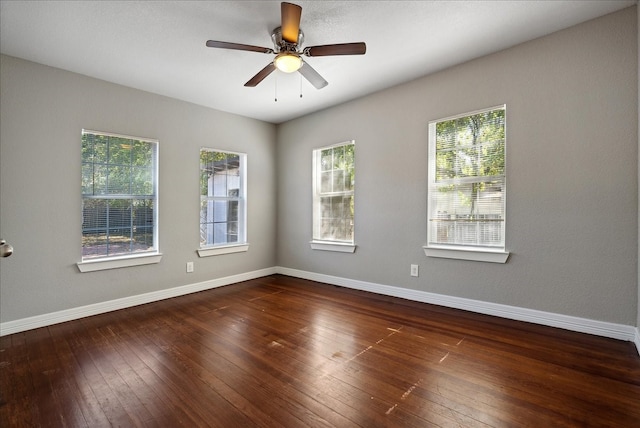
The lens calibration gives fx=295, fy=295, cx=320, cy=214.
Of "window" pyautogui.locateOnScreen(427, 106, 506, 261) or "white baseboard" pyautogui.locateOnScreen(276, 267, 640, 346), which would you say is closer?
"white baseboard" pyautogui.locateOnScreen(276, 267, 640, 346)

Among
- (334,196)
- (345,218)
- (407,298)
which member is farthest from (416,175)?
(407,298)

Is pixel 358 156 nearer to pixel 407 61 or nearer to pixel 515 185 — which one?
pixel 407 61

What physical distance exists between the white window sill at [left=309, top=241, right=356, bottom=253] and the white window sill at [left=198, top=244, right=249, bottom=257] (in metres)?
1.11

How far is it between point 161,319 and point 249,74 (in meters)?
2.78

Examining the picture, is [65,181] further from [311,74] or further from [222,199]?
[311,74]

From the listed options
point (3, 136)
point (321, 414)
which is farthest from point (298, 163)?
point (321, 414)

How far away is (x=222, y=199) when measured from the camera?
453 cm

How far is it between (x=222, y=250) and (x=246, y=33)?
9.63ft

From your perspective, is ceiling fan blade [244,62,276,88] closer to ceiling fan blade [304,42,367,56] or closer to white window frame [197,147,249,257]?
ceiling fan blade [304,42,367,56]

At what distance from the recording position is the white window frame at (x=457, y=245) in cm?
295

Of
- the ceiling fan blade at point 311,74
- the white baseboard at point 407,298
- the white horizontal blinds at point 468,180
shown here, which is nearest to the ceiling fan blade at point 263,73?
the ceiling fan blade at point 311,74

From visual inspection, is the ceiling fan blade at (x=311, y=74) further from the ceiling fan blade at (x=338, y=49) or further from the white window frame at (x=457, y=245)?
the white window frame at (x=457, y=245)

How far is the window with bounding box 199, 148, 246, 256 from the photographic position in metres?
4.32

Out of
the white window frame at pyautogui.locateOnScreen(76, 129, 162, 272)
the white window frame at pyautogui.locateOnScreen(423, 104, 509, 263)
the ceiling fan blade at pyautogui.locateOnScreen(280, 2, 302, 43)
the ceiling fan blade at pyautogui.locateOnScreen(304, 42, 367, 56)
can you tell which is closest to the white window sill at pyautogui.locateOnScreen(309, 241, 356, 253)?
the white window frame at pyautogui.locateOnScreen(423, 104, 509, 263)
